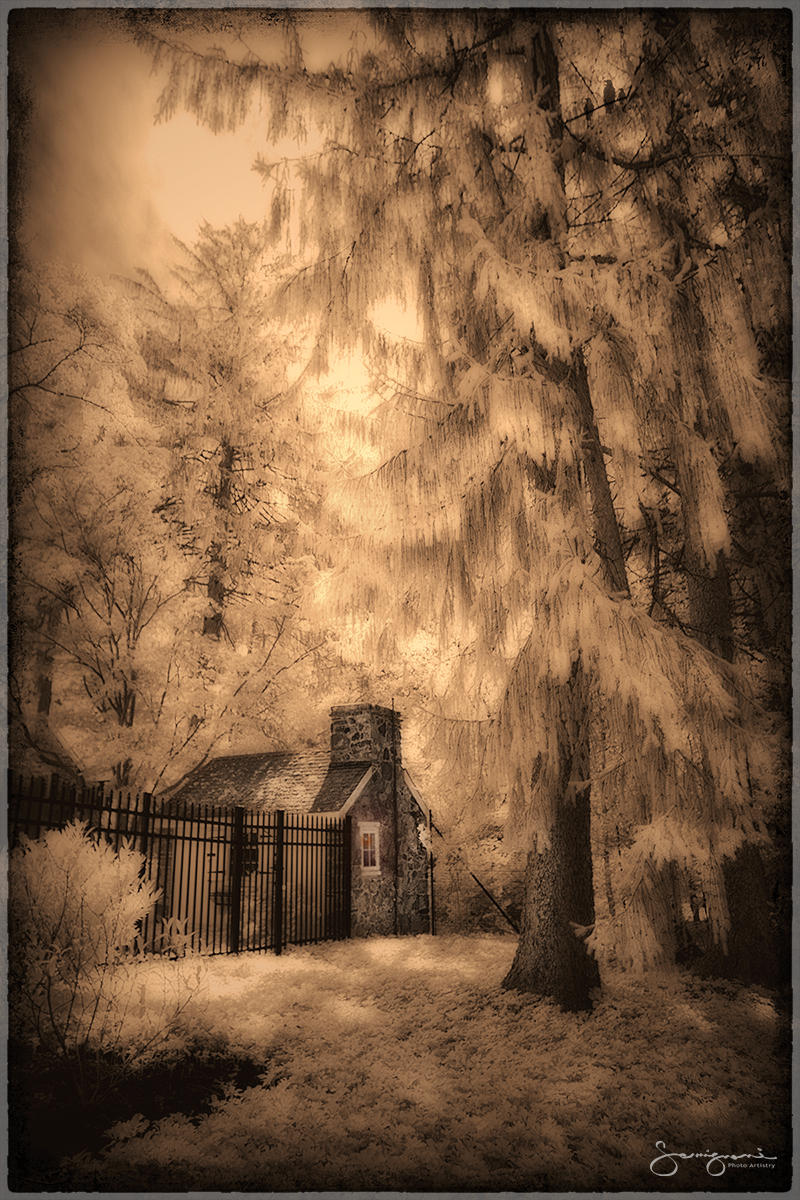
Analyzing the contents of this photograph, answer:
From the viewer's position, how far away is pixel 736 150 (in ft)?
14.7

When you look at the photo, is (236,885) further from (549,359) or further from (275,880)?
(549,359)

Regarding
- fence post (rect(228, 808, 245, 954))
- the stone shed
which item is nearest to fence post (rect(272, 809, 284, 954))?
fence post (rect(228, 808, 245, 954))

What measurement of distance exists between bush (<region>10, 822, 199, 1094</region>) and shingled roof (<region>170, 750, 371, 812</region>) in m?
6.29

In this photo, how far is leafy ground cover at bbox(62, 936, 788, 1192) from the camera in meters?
3.24

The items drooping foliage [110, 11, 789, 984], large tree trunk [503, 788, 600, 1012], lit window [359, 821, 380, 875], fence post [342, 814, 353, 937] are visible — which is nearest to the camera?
drooping foliage [110, 11, 789, 984]

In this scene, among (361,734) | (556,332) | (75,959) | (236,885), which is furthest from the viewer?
(361,734)

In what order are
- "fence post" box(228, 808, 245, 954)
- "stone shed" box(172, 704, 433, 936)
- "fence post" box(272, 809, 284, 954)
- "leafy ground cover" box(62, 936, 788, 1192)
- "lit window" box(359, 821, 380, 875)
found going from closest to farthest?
"leafy ground cover" box(62, 936, 788, 1192) < "fence post" box(228, 808, 245, 954) < "fence post" box(272, 809, 284, 954) < "stone shed" box(172, 704, 433, 936) < "lit window" box(359, 821, 380, 875)

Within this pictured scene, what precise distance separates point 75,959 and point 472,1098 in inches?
86.9

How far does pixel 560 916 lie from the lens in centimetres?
536

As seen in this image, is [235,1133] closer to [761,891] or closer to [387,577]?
[387,577]

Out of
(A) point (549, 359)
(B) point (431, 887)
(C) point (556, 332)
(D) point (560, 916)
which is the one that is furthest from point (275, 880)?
(C) point (556, 332)

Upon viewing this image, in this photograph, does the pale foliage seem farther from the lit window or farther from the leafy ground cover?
the lit window

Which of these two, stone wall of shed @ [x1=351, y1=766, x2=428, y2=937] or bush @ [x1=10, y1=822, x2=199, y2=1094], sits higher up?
bush @ [x1=10, y1=822, x2=199, y2=1094]

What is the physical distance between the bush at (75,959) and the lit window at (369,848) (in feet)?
22.1
